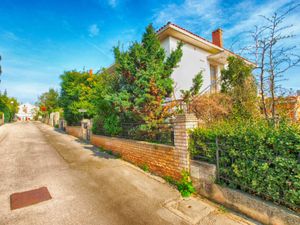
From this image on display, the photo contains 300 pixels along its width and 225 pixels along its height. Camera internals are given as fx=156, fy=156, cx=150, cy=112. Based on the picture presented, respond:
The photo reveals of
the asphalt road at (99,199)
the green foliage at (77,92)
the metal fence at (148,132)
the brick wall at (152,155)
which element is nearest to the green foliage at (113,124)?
the metal fence at (148,132)

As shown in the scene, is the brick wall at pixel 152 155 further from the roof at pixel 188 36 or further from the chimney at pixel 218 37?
the chimney at pixel 218 37

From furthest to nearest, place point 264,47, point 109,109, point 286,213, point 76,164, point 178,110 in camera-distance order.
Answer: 1. point 109,109
2. point 76,164
3. point 178,110
4. point 264,47
5. point 286,213

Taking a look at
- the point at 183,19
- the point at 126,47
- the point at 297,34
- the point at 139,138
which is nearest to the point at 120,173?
the point at 139,138

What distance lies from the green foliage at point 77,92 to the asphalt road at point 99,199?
7834 millimetres

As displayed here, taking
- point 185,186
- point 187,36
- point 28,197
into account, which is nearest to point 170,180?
point 185,186

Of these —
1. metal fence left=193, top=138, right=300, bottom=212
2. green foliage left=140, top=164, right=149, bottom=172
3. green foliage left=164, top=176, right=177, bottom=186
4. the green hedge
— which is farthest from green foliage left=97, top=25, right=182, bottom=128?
the green hedge

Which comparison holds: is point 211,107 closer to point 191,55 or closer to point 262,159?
point 262,159

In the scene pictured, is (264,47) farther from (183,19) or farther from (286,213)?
(183,19)

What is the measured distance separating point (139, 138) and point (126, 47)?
140 inches

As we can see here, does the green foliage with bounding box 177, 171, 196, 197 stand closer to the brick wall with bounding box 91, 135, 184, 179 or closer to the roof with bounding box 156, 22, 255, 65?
the brick wall with bounding box 91, 135, 184, 179

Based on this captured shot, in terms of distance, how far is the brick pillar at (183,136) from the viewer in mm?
4074

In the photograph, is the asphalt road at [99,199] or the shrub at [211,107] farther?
the shrub at [211,107]

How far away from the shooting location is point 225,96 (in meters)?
6.35

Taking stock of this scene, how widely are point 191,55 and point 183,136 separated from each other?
7050 millimetres
